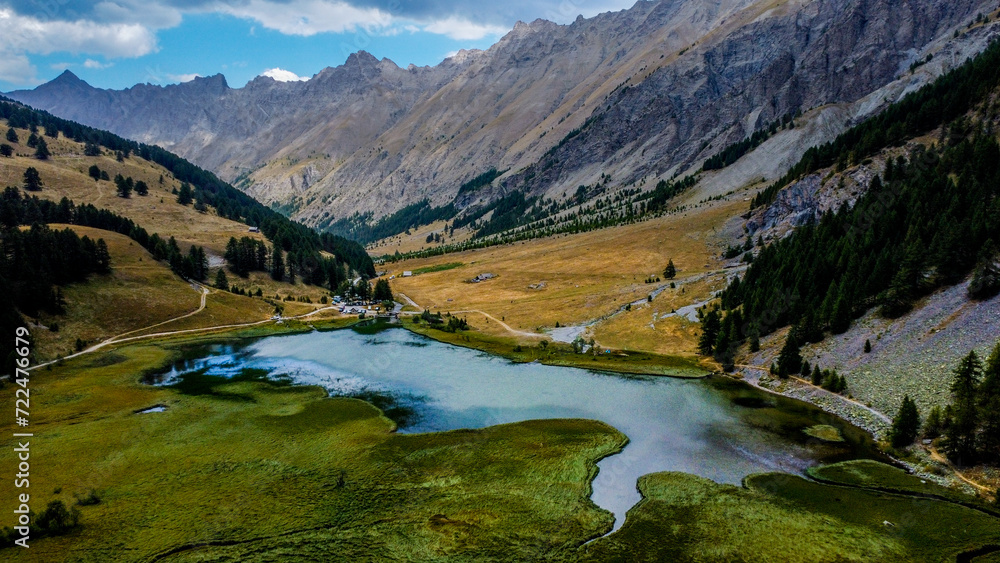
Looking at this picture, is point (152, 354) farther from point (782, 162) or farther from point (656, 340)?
point (782, 162)

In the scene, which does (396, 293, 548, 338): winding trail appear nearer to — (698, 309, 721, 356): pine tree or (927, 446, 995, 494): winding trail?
(698, 309, 721, 356): pine tree

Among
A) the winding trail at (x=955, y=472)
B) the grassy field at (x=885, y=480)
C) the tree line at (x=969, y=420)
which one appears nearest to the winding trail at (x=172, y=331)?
the grassy field at (x=885, y=480)

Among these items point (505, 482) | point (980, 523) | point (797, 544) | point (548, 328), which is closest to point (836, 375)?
point (980, 523)

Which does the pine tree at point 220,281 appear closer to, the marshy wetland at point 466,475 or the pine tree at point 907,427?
the marshy wetland at point 466,475

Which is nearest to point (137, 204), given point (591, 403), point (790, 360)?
point (591, 403)

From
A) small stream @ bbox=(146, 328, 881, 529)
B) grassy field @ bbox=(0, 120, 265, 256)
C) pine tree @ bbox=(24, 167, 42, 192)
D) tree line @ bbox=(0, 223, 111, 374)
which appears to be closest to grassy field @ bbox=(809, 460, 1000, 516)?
small stream @ bbox=(146, 328, 881, 529)
